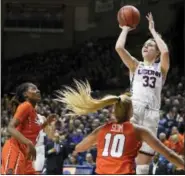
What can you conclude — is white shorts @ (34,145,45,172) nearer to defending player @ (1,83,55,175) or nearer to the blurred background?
defending player @ (1,83,55,175)

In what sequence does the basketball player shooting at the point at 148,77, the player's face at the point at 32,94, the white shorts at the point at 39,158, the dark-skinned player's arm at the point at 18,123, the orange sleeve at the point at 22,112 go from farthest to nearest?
the white shorts at the point at 39,158 < the basketball player shooting at the point at 148,77 < the player's face at the point at 32,94 < the orange sleeve at the point at 22,112 < the dark-skinned player's arm at the point at 18,123

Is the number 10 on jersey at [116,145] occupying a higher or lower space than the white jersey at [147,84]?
lower

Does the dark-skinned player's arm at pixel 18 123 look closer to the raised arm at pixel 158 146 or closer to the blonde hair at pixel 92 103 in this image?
the blonde hair at pixel 92 103

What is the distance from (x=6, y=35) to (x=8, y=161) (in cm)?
968

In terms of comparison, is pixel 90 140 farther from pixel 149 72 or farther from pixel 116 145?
pixel 149 72

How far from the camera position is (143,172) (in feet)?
18.7

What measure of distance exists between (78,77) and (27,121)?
9.06 meters

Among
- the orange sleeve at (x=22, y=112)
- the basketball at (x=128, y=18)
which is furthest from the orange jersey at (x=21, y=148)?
the basketball at (x=128, y=18)

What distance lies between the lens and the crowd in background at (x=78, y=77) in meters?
12.1

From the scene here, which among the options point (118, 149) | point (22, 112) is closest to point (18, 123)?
point (22, 112)

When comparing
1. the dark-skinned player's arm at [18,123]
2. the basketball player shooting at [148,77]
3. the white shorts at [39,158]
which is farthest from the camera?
the white shorts at [39,158]

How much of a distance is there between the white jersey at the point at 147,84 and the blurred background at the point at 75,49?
585cm

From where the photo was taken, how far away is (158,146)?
4.21 meters

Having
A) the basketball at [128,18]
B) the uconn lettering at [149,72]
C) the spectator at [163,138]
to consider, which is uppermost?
the basketball at [128,18]
